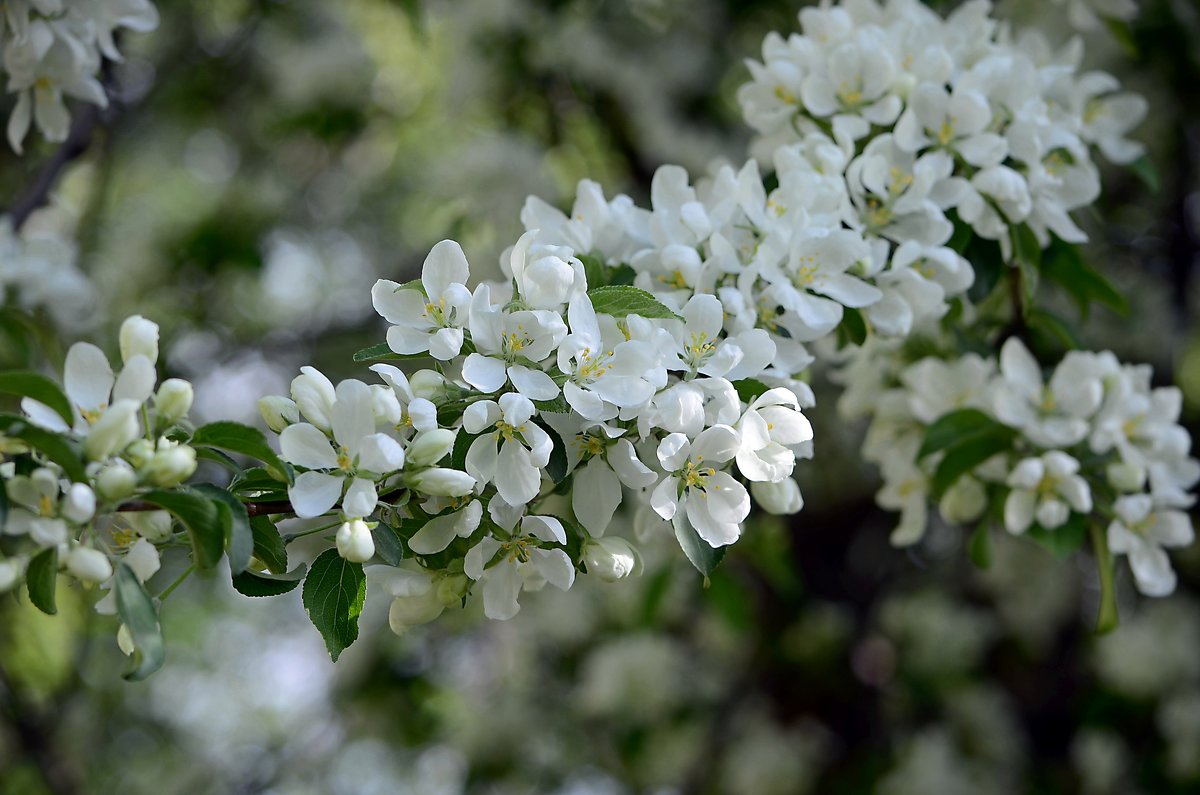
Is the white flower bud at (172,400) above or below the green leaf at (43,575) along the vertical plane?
above

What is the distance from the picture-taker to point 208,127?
4871 mm

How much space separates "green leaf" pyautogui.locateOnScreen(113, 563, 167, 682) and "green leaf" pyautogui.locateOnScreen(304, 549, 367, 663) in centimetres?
16

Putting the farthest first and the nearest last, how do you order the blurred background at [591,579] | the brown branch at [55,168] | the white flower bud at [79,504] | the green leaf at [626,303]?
the blurred background at [591,579] < the brown branch at [55,168] < the green leaf at [626,303] < the white flower bud at [79,504]

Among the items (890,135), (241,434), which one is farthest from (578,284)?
(890,135)

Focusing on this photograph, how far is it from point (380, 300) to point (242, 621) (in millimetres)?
6352

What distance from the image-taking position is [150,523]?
113 cm

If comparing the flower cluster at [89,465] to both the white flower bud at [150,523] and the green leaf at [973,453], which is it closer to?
the white flower bud at [150,523]

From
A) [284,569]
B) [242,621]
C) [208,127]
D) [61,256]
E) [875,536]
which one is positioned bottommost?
[242,621]

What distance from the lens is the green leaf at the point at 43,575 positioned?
1045mm

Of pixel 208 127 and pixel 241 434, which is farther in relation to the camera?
pixel 208 127

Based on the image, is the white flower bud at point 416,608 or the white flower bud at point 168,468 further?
the white flower bud at point 416,608

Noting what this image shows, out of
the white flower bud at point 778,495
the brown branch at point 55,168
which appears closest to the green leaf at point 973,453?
the white flower bud at point 778,495

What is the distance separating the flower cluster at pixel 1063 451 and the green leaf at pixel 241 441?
1.07m

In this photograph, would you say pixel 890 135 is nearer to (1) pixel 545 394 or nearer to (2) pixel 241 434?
(1) pixel 545 394
